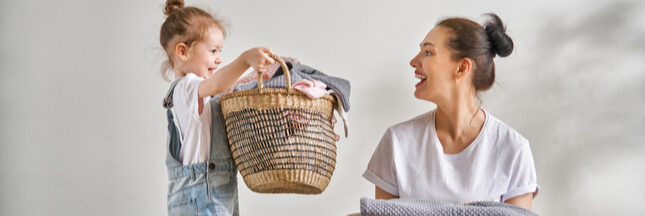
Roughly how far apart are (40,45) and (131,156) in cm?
56

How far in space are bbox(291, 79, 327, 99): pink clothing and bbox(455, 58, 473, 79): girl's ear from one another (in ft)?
1.67

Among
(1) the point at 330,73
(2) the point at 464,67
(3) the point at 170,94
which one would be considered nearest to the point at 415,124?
(2) the point at 464,67

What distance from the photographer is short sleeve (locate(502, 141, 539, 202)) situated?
2.02m

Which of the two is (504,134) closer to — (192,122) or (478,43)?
(478,43)

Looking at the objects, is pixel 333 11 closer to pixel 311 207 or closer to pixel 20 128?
pixel 311 207

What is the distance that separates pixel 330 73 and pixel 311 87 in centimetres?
88

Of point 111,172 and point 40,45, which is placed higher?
point 40,45

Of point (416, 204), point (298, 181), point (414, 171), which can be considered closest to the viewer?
point (416, 204)

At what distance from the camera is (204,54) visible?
199 cm

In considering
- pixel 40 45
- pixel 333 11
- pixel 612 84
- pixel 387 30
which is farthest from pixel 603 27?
pixel 40 45

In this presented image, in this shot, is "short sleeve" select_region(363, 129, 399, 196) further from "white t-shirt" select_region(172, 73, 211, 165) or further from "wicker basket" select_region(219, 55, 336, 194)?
"white t-shirt" select_region(172, 73, 211, 165)

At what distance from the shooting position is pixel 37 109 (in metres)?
2.56

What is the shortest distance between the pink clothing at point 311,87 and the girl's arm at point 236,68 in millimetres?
99

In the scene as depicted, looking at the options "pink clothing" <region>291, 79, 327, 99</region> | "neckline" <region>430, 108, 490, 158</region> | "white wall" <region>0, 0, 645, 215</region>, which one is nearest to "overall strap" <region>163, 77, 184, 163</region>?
"pink clothing" <region>291, 79, 327, 99</region>
